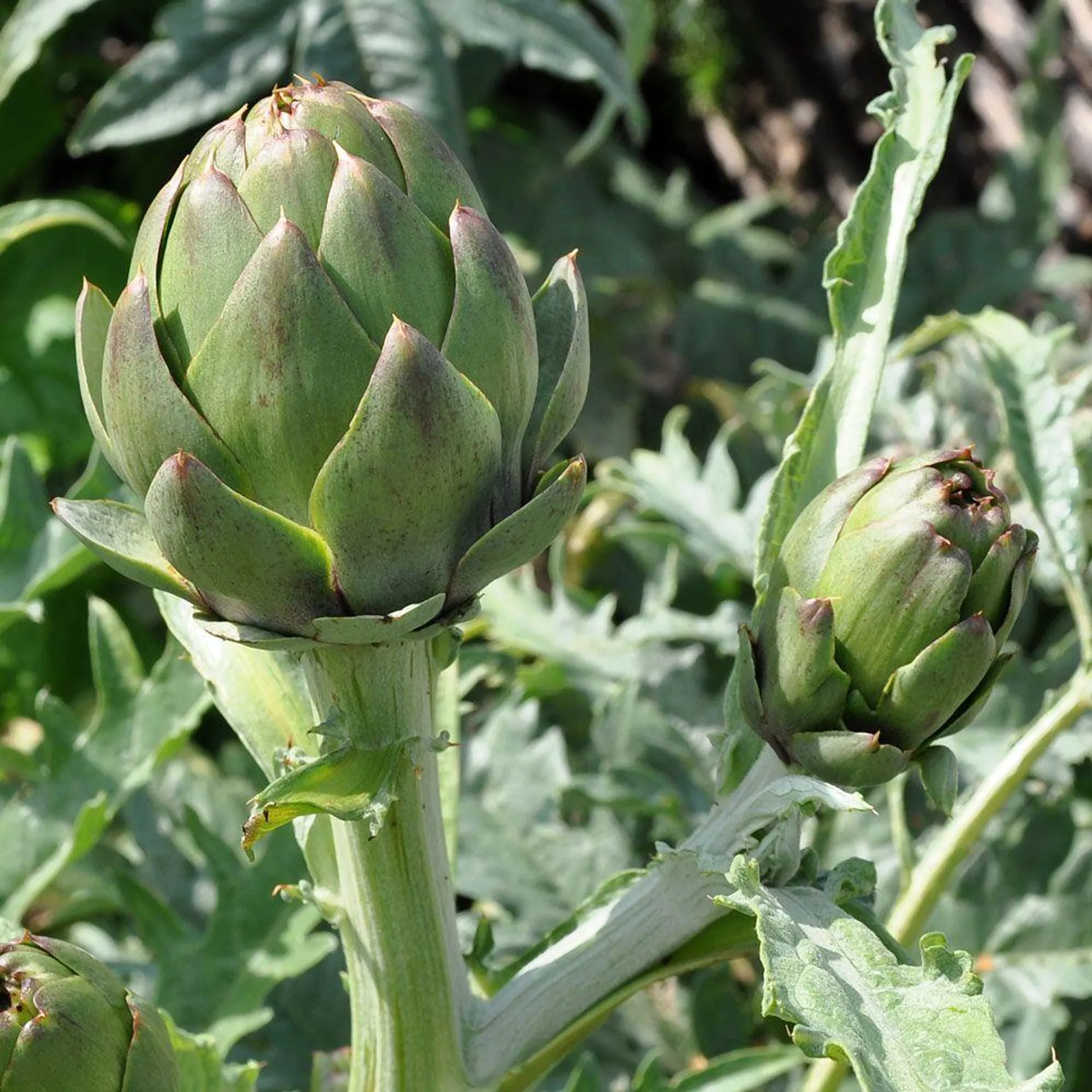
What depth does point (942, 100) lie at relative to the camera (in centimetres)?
55

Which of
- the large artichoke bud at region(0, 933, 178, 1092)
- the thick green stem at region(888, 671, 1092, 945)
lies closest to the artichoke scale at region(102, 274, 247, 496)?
the large artichoke bud at region(0, 933, 178, 1092)

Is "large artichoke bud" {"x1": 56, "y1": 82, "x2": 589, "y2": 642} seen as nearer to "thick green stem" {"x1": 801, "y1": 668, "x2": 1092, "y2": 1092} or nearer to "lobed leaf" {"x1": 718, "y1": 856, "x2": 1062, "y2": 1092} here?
"lobed leaf" {"x1": 718, "y1": 856, "x2": 1062, "y2": 1092}

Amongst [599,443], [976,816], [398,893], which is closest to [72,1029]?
[398,893]

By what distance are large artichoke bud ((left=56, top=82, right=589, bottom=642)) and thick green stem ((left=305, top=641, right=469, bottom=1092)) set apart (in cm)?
5

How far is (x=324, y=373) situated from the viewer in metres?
0.40

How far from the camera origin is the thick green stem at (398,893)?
0.47m

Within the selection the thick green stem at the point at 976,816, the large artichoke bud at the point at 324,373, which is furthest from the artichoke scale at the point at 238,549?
the thick green stem at the point at 976,816

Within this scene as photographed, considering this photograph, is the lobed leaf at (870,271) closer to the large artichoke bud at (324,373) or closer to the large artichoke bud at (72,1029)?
the large artichoke bud at (324,373)

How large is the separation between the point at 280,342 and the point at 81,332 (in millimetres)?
92

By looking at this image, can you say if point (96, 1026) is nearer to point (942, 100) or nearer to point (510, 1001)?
point (510, 1001)

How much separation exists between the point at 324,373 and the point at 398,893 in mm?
194

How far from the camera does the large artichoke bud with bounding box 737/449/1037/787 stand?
46 cm

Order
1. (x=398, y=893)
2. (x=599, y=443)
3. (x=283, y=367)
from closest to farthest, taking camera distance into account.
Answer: (x=283, y=367)
(x=398, y=893)
(x=599, y=443)

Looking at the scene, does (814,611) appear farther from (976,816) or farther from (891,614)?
(976,816)
